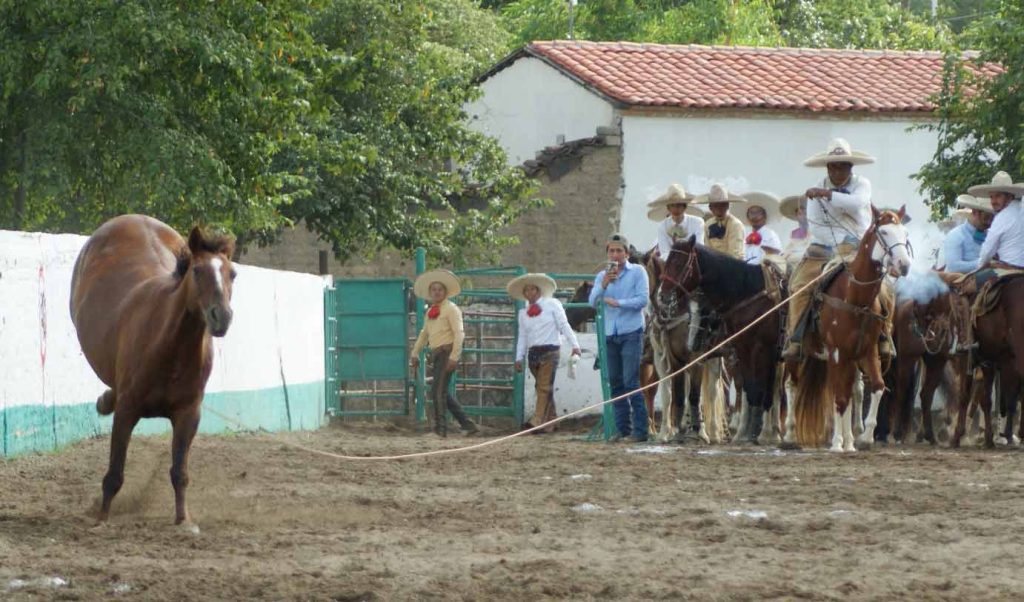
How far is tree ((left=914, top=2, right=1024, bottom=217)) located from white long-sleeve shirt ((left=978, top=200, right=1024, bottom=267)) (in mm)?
5199

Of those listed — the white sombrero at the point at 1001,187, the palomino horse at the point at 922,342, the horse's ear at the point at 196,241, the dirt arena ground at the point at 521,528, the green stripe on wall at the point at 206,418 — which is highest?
the white sombrero at the point at 1001,187

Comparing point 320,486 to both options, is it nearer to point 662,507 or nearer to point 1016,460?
point 662,507

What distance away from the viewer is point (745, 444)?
1647cm

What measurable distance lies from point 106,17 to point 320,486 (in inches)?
330

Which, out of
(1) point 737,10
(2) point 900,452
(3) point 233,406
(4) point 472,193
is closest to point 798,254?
(2) point 900,452

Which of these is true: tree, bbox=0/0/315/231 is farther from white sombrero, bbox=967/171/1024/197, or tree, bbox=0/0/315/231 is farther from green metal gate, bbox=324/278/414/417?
white sombrero, bbox=967/171/1024/197

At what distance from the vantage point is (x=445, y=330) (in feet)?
68.2

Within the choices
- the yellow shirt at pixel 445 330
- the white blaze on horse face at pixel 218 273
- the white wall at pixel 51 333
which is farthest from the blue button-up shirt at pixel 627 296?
the white blaze on horse face at pixel 218 273

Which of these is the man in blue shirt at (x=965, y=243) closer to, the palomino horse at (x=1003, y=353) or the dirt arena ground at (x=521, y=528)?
the palomino horse at (x=1003, y=353)

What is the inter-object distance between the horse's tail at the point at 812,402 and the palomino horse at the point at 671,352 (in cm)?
128

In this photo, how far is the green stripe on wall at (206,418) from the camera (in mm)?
12289

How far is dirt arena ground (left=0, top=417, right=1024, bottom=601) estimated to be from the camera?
7.38m

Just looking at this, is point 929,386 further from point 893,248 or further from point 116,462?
point 116,462

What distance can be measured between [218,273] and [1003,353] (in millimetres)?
9312
